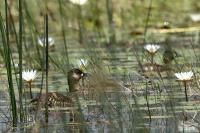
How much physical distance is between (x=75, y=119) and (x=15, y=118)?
1.03ft

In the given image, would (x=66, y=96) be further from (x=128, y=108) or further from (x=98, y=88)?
(x=98, y=88)

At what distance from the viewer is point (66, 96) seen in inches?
162

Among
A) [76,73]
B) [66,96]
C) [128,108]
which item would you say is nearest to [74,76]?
[76,73]

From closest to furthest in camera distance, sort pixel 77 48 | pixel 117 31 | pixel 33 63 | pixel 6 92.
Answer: pixel 6 92 → pixel 33 63 → pixel 77 48 → pixel 117 31

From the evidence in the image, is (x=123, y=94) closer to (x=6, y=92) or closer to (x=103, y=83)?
(x=103, y=83)

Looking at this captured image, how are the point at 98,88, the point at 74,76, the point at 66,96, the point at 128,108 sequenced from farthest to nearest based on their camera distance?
the point at 74,76
the point at 66,96
the point at 128,108
the point at 98,88

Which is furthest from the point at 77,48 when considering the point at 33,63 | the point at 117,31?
the point at 117,31

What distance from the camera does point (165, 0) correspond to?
29.7 feet

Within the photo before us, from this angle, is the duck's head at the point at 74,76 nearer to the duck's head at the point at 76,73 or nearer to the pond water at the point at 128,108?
the duck's head at the point at 76,73


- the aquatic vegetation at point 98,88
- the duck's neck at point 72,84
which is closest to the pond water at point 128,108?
the aquatic vegetation at point 98,88

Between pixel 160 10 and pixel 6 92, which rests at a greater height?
pixel 160 10

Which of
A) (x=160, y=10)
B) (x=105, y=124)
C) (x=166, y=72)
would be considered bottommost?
(x=105, y=124)

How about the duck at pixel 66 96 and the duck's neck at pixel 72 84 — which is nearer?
the duck at pixel 66 96

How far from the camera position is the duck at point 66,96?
3981 millimetres
